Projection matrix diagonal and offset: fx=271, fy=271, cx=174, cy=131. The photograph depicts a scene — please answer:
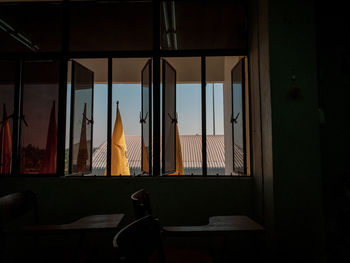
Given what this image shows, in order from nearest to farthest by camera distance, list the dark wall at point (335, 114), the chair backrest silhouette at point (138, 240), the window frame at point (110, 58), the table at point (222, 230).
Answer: the chair backrest silhouette at point (138, 240)
the table at point (222, 230)
the dark wall at point (335, 114)
the window frame at point (110, 58)

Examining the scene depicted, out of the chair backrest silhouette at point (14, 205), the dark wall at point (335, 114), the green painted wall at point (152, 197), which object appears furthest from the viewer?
the green painted wall at point (152, 197)

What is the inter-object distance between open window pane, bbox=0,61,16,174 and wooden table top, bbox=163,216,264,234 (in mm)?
2056

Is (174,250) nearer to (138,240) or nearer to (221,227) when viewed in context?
(221,227)

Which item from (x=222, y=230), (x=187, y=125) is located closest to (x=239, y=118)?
(x=187, y=125)

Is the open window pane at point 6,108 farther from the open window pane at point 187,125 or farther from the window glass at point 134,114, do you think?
the open window pane at point 187,125

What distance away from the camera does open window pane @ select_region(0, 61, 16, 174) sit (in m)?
2.78

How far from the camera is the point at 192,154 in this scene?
10.1 feet

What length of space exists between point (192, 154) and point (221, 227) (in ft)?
4.74

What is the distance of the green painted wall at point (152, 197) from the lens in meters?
2.52

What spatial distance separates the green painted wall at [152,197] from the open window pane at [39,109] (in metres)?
0.35

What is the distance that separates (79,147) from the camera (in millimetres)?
3031

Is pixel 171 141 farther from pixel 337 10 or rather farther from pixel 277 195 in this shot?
pixel 337 10

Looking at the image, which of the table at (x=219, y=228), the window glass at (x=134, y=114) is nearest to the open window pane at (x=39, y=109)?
the window glass at (x=134, y=114)

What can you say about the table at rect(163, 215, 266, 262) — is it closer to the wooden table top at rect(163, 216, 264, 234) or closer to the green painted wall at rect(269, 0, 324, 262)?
the wooden table top at rect(163, 216, 264, 234)
